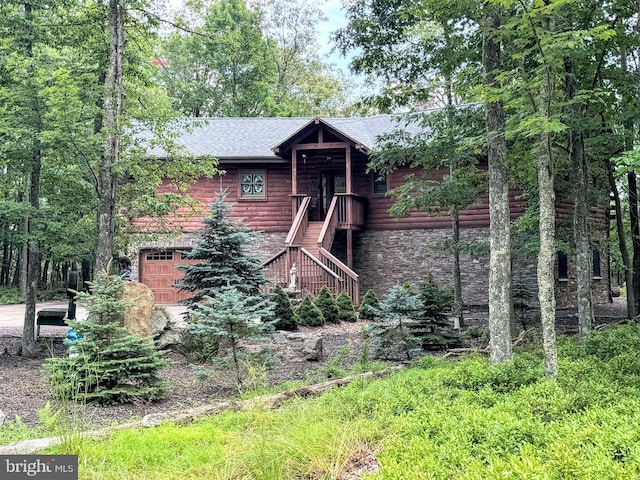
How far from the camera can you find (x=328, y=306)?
44.4 ft

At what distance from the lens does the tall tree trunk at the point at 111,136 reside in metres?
8.31

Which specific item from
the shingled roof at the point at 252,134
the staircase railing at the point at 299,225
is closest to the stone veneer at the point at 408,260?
the staircase railing at the point at 299,225

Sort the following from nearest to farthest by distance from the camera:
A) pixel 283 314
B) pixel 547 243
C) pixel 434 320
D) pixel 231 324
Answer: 1. pixel 547 243
2. pixel 231 324
3. pixel 434 320
4. pixel 283 314

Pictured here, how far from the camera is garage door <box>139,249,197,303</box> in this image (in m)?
18.8

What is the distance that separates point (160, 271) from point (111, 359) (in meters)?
12.9

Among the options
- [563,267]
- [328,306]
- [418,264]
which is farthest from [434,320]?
[563,267]

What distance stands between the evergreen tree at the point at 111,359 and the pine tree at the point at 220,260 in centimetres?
358

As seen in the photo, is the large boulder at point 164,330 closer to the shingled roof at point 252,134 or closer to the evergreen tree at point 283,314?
the evergreen tree at point 283,314

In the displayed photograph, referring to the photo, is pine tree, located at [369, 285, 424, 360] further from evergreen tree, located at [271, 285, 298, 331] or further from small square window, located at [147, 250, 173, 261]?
small square window, located at [147, 250, 173, 261]

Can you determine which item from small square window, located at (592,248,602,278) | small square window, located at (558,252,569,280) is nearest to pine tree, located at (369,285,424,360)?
small square window, located at (558,252,569,280)

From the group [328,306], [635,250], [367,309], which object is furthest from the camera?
[367,309]

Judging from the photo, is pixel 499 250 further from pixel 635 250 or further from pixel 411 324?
pixel 635 250

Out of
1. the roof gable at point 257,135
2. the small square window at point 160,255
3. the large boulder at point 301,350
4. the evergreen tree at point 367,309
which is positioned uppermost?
the roof gable at point 257,135

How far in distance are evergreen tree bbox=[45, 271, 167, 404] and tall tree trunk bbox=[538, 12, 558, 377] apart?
4423mm
